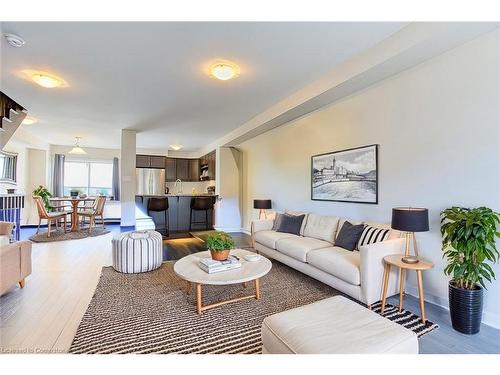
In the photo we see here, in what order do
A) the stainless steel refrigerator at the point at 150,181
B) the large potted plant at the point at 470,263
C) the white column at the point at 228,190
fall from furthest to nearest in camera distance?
the stainless steel refrigerator at the point at 150,181 < the white column at the point at 228,190 < the large potted plant at the point at 470,263

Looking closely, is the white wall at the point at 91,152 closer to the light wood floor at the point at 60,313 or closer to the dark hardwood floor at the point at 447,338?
the light wood floor at the point at 60,313

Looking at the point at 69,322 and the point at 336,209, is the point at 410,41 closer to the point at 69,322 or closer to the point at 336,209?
the point at 336,209

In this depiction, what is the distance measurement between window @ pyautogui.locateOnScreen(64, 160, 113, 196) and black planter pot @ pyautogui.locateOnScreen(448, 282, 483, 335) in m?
9.31

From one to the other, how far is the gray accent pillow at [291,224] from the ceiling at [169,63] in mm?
1908

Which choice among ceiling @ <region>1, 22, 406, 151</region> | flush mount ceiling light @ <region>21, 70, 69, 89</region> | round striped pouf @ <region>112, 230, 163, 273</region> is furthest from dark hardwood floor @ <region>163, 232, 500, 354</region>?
flush mount ceiling light @ <region>21, 70, 69, 89</region>

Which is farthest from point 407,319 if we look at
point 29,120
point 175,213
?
point 29,120

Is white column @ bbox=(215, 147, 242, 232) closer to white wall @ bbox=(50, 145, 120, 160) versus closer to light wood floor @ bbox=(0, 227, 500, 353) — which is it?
light wood floor @ bbox=(0, 227, 500, 353)

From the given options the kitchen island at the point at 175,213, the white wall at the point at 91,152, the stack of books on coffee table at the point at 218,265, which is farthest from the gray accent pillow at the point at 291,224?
the white wall at the point at 91,152

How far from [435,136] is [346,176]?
125 centimetres

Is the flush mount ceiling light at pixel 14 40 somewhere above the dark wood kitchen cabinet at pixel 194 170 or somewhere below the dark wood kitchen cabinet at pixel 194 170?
above

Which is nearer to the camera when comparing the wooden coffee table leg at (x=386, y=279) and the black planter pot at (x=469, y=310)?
the black planter pot at (x=469, y=310)

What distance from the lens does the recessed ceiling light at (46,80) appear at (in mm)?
3234
